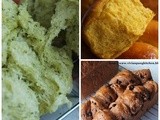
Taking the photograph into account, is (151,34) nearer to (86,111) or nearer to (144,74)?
(144,74)

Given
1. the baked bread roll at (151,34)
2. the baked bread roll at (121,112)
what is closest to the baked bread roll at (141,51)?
the baked bread roll at (151,34)

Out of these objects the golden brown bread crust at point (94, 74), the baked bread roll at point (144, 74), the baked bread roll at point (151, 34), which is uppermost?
the baked bread roll at point (151, 34)

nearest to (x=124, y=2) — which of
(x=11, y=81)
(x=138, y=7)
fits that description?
(x=138, y=7)

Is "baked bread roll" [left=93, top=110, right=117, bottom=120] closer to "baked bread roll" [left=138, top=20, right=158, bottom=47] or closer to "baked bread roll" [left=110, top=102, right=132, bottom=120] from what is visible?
"baked bread roll" [left=110, top=102, right=132, bottom=120]

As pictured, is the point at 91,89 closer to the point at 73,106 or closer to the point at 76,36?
the point at 73,106

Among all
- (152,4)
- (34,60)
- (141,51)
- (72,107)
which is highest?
(152,4)

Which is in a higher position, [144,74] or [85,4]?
[85,4]

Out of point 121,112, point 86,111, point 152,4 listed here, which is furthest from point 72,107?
point 152,4

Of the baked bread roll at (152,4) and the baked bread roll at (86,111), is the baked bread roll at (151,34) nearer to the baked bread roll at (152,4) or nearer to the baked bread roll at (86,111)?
the baked bread roll at (152,4)
